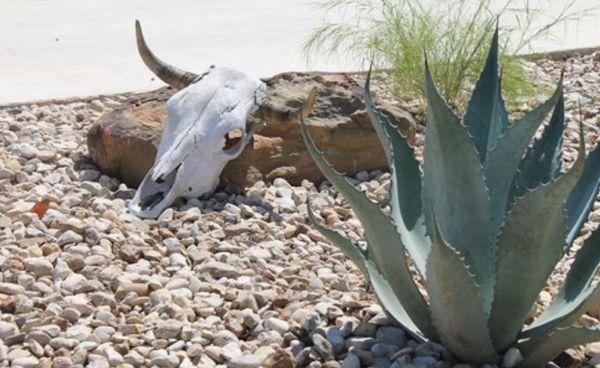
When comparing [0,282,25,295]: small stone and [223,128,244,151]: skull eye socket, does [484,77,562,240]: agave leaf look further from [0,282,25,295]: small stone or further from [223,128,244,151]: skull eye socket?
[223,128,244,151]: skull eye socket

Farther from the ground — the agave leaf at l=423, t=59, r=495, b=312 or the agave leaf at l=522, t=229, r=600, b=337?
the agave leaf at l=423, t=59, r=495, b=312

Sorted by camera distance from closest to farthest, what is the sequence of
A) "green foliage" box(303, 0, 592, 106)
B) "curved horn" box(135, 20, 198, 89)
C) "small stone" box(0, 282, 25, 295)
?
"small stone" box(0, 282, 25, 295) < "curved horn" box(135, 20, 198, 89) < "green foliage" box(303, 0, 592, 106)

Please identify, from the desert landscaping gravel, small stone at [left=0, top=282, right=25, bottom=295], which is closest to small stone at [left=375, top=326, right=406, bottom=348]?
the desert landscaping gravel

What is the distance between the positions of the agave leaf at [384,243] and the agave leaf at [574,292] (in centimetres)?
29

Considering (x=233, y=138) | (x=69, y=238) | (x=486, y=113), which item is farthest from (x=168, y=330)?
(x=233, y=138)

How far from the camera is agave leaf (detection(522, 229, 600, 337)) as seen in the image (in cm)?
335

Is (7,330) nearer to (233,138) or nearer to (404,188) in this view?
(404,188)

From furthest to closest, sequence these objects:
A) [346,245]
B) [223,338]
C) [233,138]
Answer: [233,138]
[223,338]
[346,245]

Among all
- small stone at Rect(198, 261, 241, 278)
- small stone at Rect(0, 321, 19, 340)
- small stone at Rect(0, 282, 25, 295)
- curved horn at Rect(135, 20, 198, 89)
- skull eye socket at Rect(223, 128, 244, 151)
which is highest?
curved horn at Rect(135, 20, 198, 89)

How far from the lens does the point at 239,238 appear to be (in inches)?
181

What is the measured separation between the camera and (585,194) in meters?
3.46

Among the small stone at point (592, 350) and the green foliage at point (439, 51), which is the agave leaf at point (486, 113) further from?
the green foliage at point (439, 51)

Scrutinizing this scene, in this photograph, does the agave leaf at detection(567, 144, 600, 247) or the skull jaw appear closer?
the agave leaf at detection(567, 144, 600, 247)

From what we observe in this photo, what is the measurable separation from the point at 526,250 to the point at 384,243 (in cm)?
37
